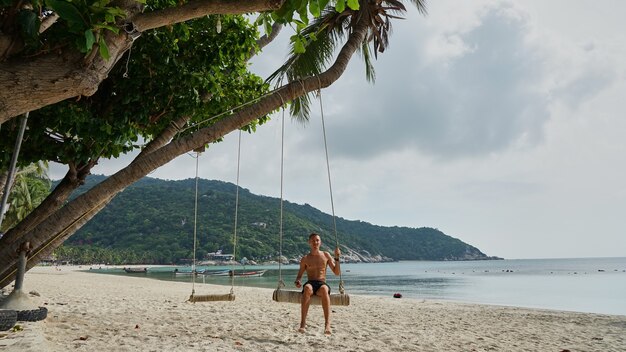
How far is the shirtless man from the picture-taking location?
5.12 m

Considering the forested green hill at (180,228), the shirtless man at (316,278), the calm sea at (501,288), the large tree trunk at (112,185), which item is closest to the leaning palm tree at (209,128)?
the large tree trunk at (112,185)

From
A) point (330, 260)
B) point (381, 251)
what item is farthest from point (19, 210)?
point (381, 251)

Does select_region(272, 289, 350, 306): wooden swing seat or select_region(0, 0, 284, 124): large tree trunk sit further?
select_region(272, 289, 350, 306): wooden swing seat

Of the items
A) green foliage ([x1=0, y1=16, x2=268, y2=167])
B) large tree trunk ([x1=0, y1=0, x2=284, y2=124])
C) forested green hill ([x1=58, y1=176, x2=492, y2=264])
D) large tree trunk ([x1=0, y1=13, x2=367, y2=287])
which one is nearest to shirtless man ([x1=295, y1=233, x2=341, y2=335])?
large tree trunk ([x1=0, y1=13, x2=367, y2=287])

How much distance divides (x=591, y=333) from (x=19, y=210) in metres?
23.2

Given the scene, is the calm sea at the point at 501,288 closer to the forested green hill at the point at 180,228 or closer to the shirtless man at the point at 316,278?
the shirtless man at the point at 316,278

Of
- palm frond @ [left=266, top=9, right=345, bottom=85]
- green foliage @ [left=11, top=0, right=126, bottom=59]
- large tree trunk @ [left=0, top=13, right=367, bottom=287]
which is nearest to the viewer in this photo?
green foliage @ [left=11, top=0, right=126, bottom=59]

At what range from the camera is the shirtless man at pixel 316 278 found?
5.12 m

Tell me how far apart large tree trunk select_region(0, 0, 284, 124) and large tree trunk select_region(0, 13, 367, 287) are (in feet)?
5.16

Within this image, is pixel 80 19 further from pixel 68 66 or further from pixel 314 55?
pixel 314 55

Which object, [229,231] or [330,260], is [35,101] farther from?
[229,231]

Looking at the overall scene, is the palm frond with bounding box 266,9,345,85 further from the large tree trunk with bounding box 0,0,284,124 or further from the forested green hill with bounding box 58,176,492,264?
the forested green hill with bounding box 58,176,492,264

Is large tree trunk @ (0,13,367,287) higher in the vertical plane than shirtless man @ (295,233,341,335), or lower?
higher

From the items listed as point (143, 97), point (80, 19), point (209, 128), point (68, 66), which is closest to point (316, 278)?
point (209, 128)
